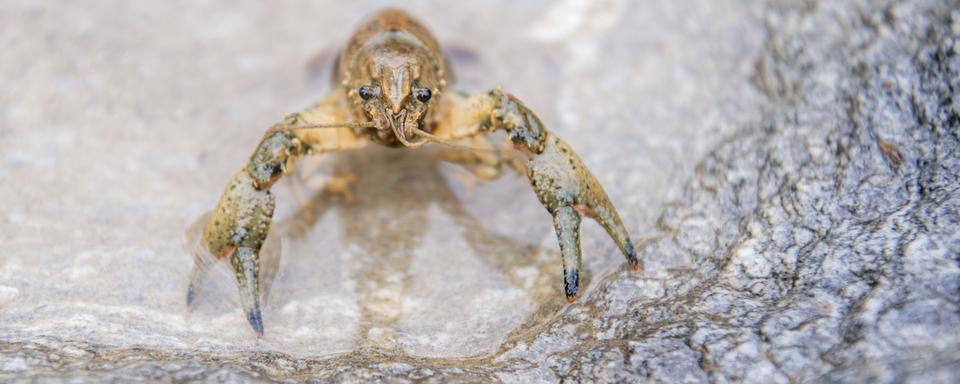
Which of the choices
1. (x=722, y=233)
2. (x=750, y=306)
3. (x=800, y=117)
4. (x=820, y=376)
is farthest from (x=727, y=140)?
(x=820, y=376)

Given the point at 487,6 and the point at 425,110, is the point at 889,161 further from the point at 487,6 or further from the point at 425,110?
the point at 487,6

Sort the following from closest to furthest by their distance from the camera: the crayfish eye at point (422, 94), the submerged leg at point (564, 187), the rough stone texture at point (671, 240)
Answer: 1. the rough stone texture at point (671, 240)
2. the submerged leg at point (564, 187)
3. the crayfish eye at point (422, 94)

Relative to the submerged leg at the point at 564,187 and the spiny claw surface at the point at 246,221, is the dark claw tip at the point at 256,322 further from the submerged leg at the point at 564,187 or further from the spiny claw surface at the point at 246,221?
the submerged leg at the point at 564,187

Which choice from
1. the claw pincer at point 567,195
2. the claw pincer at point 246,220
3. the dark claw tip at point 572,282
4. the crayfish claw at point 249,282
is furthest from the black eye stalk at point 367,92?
the dark claw tip at point 572,282

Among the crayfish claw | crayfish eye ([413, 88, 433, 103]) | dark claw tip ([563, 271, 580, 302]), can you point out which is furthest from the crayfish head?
dark claw tip ([563, 271, 580, 302])

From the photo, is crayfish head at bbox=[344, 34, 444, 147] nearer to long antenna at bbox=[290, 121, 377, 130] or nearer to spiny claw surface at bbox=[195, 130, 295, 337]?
long antenna at bbox=[290, 121, 377, 130]

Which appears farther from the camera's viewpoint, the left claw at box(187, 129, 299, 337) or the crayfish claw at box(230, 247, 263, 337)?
the left claw at box(187, 129, 299, 337)
